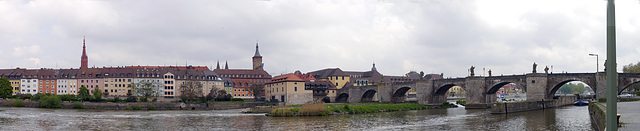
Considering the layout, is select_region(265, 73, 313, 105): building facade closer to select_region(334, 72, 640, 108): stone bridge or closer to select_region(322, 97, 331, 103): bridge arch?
select_region(322, 97, 331, 103): bridge arch

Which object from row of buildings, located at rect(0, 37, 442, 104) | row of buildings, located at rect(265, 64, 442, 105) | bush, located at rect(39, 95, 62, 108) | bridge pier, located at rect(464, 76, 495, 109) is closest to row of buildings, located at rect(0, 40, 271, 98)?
row of buildings, located at rect(0, 37, 442, 104)

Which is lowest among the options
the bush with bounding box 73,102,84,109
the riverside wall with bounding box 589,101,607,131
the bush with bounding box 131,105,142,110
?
the bush with bounding box 131,105,142,110

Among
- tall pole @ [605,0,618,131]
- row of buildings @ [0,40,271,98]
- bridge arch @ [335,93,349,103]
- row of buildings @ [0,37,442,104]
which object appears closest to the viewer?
tall pole @ [605,0,618,131]

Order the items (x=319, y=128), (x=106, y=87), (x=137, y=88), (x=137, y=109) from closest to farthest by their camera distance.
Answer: (x=319, y=128), (x=137, y=109), (x=137, y=88), (x=106, y=87)

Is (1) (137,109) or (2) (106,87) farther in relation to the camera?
(2) (106,87)

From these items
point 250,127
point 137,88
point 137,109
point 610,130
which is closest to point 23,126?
point 250,127

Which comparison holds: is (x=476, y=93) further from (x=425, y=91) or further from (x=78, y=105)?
(x=78, y=105)

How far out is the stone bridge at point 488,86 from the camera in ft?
239

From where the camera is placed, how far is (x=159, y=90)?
12450cm

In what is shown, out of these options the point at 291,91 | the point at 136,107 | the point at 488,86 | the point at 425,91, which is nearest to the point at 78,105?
the point at 136,107

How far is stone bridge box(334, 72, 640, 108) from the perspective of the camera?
72.9 meters

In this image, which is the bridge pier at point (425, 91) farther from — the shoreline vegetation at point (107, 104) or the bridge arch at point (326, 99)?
the shoreline vegetation at point (107, 104)

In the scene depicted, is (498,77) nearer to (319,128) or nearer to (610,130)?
(319,128)

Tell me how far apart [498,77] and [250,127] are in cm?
5329
